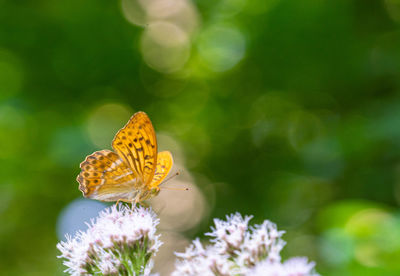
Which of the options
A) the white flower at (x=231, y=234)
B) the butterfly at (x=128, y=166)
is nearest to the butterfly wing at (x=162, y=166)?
the butterfly at (x=128, y=166)

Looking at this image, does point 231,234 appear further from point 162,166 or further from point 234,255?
point 162,166

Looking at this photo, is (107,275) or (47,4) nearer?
(107,275)

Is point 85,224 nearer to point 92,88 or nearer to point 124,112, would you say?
point 92,88

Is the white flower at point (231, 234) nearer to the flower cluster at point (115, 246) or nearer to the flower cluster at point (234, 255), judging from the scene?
the flower cluster at point (234, 255)

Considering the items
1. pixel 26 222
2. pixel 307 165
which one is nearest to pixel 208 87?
pixel 307 165

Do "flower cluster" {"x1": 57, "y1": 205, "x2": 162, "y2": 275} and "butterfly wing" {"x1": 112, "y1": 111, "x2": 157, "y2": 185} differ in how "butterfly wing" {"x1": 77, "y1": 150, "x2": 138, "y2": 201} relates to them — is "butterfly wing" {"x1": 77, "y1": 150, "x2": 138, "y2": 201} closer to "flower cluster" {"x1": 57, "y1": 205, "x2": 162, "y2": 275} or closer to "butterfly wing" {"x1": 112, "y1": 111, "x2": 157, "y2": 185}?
"butterfly wing" {"x1": 112, "y1": 111, "x2": 157, "y2": 185}

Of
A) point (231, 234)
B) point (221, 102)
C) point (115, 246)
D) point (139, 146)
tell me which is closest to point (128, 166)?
point (139, 146)
